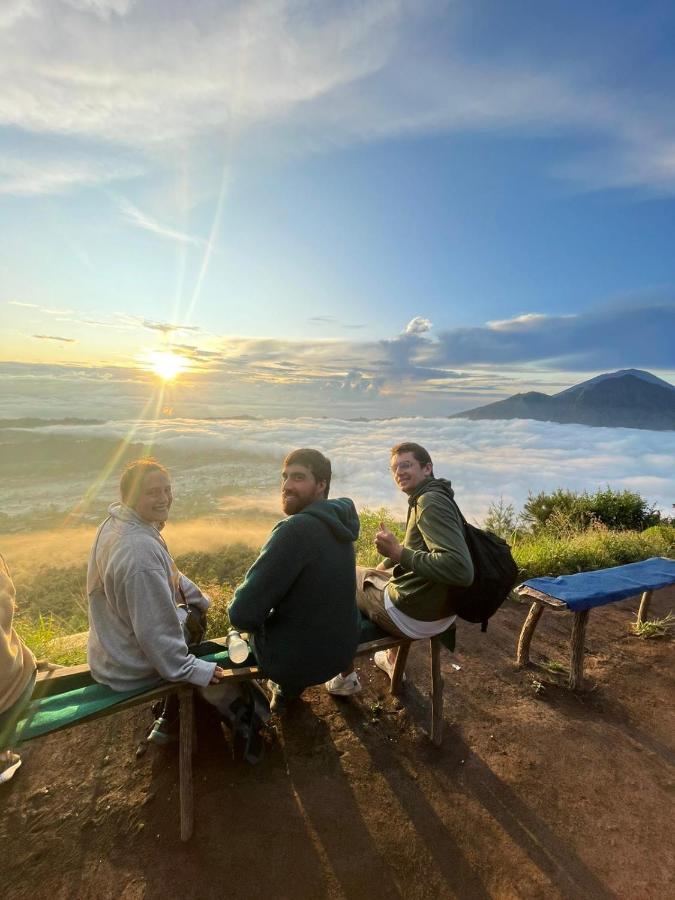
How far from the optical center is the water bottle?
2709 millimetres

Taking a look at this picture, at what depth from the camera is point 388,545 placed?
10.4 feet

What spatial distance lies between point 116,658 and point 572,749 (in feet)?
11.0

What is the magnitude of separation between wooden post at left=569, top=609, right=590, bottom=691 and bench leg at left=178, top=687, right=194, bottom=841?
10.9 feet

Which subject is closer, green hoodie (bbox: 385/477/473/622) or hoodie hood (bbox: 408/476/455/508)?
green hoodie (bbox: 385/477/473/622)

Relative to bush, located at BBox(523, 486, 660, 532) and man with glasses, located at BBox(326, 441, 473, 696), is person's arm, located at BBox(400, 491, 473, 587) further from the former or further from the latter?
bush, located at BBox(523, 486, 660, 532)

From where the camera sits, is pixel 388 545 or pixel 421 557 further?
pixel 388 545

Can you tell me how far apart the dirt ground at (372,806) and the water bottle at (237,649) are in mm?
895

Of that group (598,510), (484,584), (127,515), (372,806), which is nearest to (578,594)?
(484,584)

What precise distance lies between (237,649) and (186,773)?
701 millimetres

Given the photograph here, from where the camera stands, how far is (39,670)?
283cm

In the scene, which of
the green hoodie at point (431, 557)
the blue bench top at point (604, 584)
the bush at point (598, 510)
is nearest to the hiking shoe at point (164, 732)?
the green hoodie at point (431, 557)

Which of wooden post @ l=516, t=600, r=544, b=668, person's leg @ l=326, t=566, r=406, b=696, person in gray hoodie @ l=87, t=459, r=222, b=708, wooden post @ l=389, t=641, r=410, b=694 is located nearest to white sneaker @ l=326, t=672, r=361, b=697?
person's leg @ l=326, t=566, r=406, b=696

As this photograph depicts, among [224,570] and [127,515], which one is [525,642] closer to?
[127,515]

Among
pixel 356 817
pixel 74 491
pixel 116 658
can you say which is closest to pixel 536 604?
pixel 356 817
